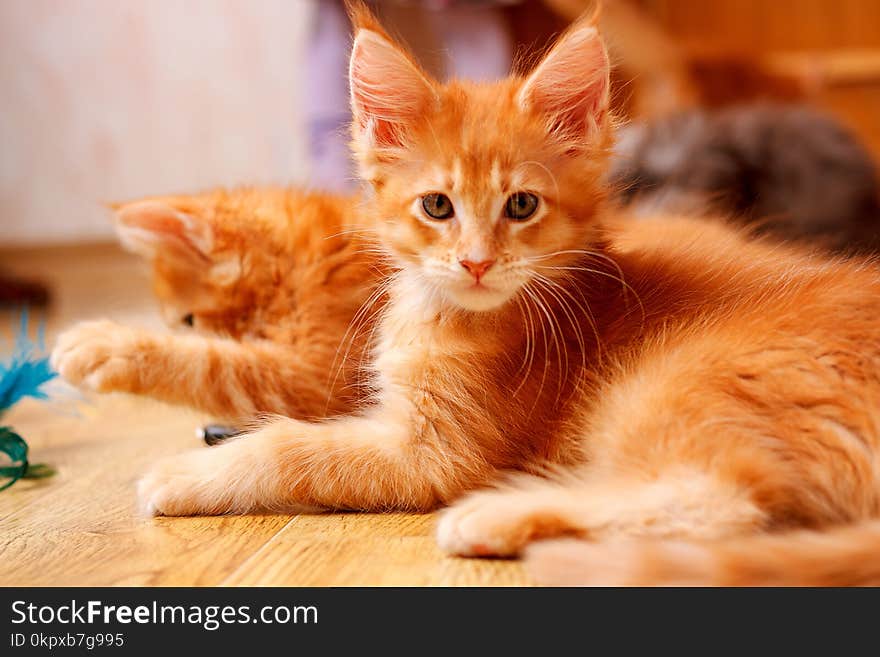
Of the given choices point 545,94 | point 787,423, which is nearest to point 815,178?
point 545,94

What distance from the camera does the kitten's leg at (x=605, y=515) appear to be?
1.00 metres

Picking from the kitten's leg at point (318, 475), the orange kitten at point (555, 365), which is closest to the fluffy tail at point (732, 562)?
the orange kitten at point (555, 365)

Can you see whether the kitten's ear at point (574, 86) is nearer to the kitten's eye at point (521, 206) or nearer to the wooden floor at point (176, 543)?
the kitten's eye at point (521, 206)

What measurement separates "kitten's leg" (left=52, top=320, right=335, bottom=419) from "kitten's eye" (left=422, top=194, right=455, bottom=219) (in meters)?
0.41

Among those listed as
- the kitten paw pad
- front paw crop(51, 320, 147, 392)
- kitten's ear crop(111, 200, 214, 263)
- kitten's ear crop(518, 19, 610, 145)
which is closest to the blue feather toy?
front paw crop(51, 320, 147, 392)

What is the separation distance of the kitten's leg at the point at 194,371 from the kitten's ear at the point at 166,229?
204mm

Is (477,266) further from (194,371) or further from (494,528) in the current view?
(194,371)

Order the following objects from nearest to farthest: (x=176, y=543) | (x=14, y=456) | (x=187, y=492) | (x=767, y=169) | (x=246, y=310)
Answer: (x=176, y=543) < (x=187, y=492) < (x=14, y=456) < (x=246, y=310) < (x=767, y=169)

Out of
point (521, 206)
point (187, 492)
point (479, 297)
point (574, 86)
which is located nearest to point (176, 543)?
point (187, 492)

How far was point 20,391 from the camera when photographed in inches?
64.4

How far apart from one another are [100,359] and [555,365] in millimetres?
733

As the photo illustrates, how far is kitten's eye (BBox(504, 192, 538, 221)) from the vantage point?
1212 mm

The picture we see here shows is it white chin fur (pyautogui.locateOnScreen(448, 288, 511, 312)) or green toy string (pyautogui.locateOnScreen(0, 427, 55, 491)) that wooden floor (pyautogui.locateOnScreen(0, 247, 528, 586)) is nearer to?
green toy string (pyautogui.locateOnScreen(0, 427, 55, 491))

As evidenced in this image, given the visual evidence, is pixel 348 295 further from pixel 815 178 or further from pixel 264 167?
pixel 264 167
